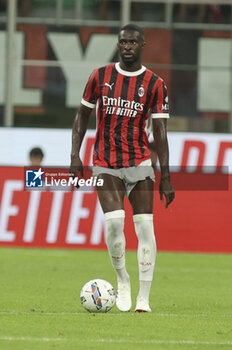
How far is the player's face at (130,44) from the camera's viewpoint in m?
7.97

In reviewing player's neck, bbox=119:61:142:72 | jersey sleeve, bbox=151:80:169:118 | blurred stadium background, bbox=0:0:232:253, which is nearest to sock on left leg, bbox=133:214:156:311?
jersey sleeve, bbox=151:80:169:118

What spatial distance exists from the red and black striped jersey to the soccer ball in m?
0.95

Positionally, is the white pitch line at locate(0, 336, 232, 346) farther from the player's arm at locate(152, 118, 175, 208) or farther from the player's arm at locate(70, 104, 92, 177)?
the player's arm at locate(70, 104, 92, 177)

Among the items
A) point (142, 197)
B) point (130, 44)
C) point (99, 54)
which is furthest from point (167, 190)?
point (99, 54)

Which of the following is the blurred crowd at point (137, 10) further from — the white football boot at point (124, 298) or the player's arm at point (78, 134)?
the white football boot at point (124, 298)

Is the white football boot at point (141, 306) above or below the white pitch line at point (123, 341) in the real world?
below

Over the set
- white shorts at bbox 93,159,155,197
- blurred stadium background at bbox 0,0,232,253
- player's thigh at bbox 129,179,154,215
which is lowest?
blurred stadium background at bbox 0,0,232,253

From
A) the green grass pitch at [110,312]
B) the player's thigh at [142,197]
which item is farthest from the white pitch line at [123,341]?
the player's thigh at [142,197]

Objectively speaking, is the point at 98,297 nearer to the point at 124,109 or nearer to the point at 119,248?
the point at 119,248

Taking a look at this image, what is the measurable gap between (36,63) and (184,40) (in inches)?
145

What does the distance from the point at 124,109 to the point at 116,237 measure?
1000 mm

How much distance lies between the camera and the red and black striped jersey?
8.09 m

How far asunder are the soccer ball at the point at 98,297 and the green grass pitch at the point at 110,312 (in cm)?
9

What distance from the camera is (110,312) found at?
8086 millimetres
